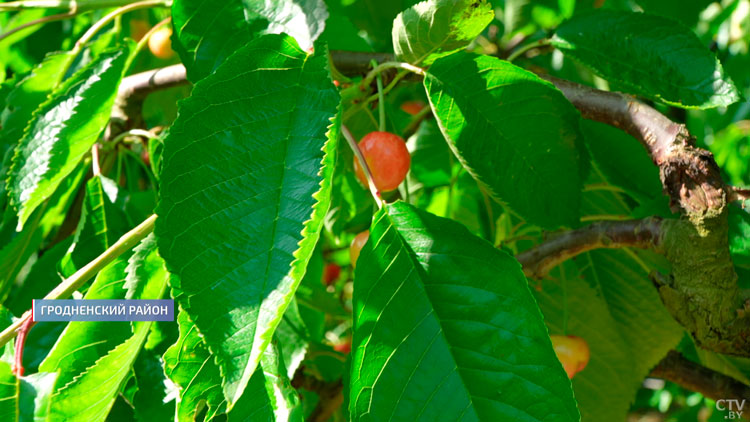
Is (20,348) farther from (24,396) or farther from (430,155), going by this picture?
(430,155)

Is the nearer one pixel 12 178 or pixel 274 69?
pixel 274 69

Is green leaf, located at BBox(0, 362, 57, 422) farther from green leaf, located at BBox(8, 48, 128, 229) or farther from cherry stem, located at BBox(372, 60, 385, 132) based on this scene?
cherry stem, located at BBox(372, 60, 385, 132)

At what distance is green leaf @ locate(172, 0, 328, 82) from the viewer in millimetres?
581

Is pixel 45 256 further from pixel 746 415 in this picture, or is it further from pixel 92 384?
pixel 746 415

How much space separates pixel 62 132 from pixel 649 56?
57 centimetres

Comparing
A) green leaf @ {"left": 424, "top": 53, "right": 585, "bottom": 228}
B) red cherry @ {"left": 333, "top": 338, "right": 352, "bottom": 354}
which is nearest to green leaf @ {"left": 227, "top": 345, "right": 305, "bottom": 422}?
green leaf @ {"left": 424, "top": 53, "right": 585, "bottom": 228}

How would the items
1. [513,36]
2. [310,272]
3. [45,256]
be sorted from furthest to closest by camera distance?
[513,36] < [310,272] < [45,256]

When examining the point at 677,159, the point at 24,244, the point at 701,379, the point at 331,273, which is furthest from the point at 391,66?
the point at 331,273

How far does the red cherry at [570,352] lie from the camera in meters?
0.69

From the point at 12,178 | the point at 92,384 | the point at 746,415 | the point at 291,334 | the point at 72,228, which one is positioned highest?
the point at 12,178

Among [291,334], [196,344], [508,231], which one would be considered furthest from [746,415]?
[196,344]

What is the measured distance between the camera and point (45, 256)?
842mm

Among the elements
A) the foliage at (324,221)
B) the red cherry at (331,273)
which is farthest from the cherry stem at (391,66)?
the red cherry at (331,273)

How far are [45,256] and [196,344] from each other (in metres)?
0.47
